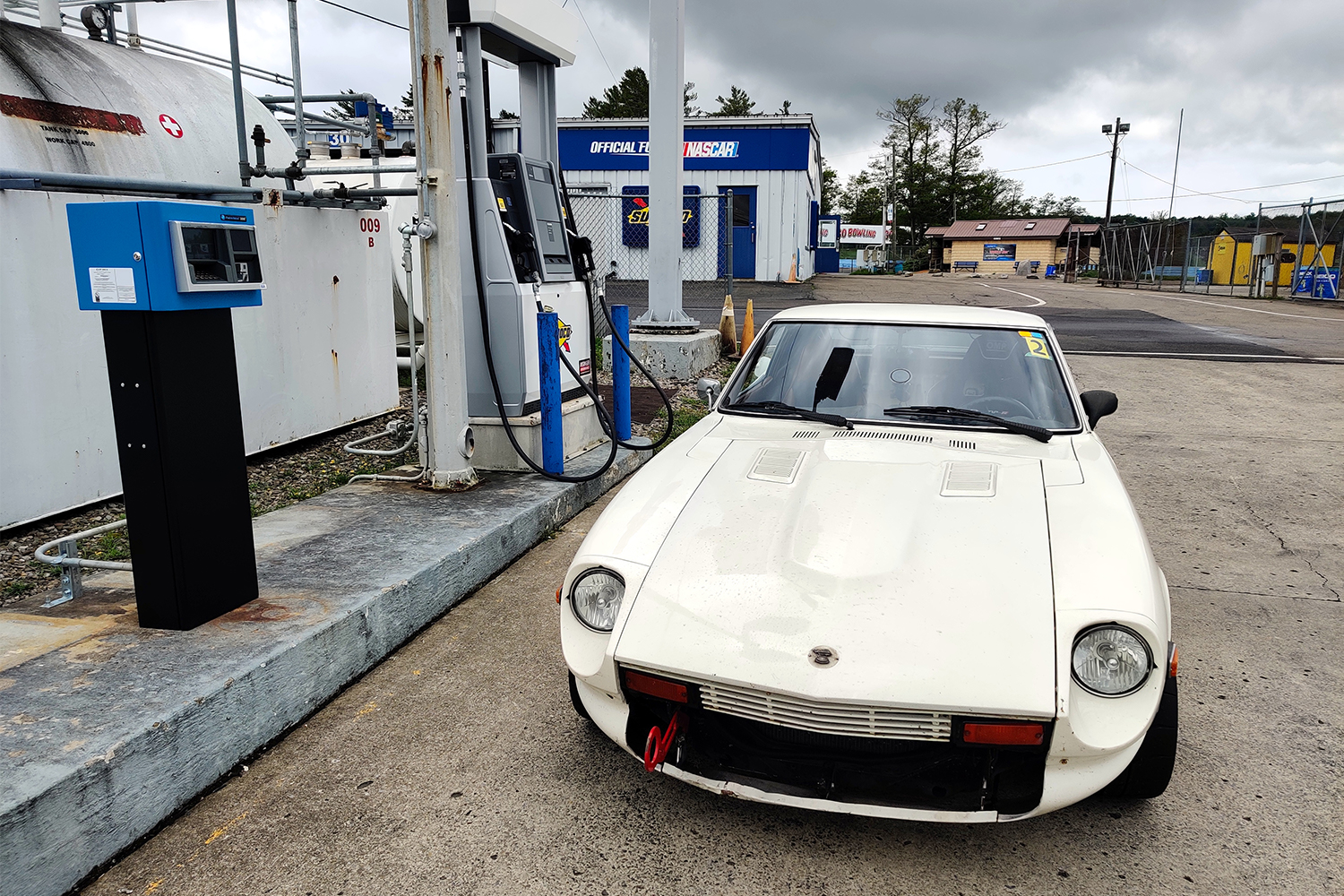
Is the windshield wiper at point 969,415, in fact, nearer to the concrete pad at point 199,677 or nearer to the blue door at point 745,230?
the concrete pad at point 199,677

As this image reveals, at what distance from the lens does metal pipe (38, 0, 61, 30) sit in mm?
5930

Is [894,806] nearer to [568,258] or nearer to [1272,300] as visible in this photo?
[568,258]

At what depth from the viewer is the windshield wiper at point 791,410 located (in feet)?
12.0

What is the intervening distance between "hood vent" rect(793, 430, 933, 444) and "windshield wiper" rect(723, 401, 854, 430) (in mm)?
55

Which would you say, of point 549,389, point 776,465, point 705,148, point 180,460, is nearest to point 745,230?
point 705,148

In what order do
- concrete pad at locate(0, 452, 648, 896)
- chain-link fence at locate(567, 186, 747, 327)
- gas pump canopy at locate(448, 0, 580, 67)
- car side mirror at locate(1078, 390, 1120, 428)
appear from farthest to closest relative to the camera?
chain-link fence at locate(567, 186, 747, 327), gas pump canopy at locate(448, 0, 580, 67), car side mirror at locate(1078, 390, 1120, 428), concrete pad at locate(0, 452, 648, 896)

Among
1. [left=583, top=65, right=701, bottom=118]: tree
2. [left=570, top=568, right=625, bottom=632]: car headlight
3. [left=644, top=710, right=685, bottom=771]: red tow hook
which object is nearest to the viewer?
[left=644, top=710, right=685, bottom=771]: red tow hook

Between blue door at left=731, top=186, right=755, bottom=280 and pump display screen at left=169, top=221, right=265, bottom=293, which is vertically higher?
blue door at left=731, top=186, right=755, bottom=280

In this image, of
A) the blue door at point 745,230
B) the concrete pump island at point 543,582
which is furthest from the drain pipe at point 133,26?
the blue door at point 745,230

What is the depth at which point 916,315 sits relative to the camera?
4.08m

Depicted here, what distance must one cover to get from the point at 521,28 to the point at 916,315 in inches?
135

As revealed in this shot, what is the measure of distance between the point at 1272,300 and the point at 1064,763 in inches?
1156

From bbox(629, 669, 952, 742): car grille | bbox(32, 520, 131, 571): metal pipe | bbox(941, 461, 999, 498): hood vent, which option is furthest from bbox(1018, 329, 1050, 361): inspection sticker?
bbox(32, 520, 131, 571): metal pipe

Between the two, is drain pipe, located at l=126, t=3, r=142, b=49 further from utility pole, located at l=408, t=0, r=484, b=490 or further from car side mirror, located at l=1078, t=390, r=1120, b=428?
car side mirror, located at l=1078, t=390, r=1120, b=428
